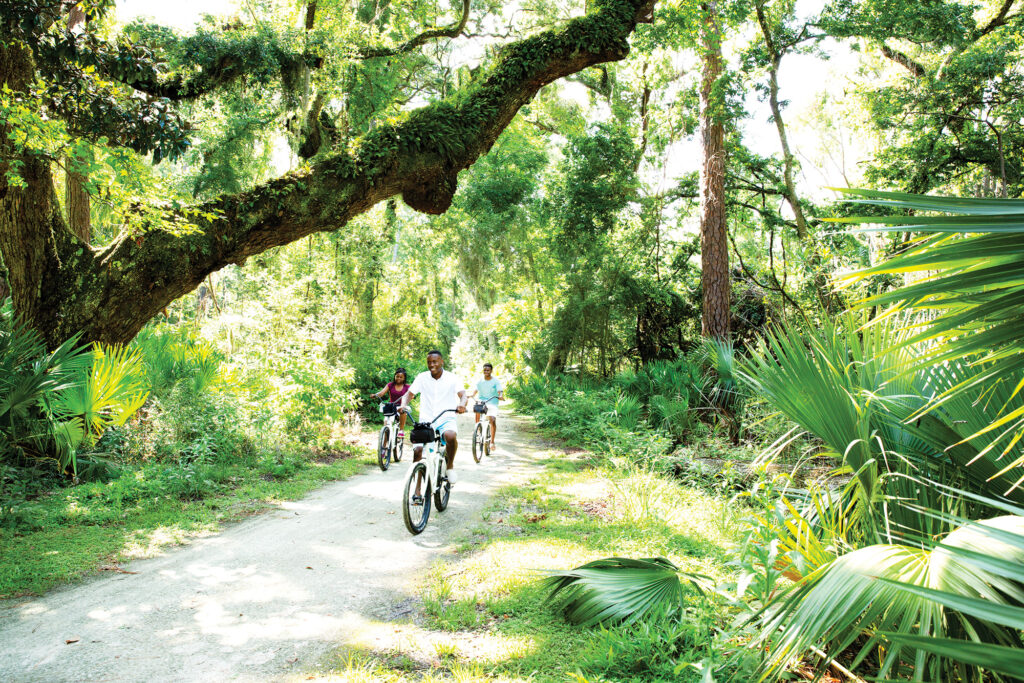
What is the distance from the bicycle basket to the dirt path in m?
0.98

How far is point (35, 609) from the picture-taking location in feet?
13.1

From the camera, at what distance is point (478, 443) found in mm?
10625

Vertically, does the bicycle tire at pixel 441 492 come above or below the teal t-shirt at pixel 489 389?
below

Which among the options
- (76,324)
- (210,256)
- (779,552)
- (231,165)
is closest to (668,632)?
(779,552)

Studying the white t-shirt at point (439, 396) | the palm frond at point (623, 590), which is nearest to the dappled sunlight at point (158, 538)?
the white t-shirt at point (439, 396)

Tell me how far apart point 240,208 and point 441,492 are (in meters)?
4.73

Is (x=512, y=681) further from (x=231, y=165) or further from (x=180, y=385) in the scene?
(x=231, y=165)

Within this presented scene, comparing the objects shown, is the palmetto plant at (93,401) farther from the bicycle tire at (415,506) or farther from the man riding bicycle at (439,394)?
the bicycle tire at (415,506)

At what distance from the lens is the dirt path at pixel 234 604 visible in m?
3.29

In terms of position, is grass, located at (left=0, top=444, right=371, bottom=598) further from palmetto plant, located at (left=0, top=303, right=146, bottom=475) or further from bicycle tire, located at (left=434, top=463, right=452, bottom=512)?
bicycle tire, located at (left=434, top=463, right=452, bottom=512)

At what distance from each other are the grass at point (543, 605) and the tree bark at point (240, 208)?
4890mm

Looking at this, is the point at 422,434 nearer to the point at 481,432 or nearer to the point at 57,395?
the point at 57,395

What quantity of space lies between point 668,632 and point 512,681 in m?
0.93

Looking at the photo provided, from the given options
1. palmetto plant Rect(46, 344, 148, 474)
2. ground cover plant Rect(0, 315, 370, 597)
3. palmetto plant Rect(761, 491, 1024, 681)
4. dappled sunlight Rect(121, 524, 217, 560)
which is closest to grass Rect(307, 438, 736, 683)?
palmetto plant Rect(761, 491, 1024, 681)
